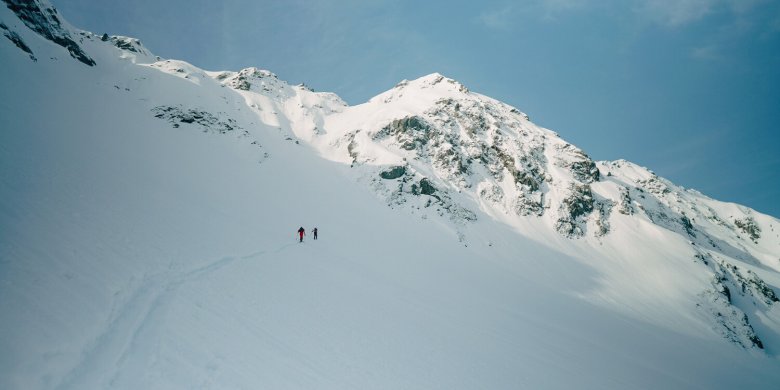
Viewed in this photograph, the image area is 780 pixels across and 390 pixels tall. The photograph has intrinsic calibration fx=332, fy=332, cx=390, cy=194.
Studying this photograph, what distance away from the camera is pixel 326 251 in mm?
25109

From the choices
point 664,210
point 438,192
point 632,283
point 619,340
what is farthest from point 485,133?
point 619,340

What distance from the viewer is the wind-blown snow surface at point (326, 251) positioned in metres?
9.02

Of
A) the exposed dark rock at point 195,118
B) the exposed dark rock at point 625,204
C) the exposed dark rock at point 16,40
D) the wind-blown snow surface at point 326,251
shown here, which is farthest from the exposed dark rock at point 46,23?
the exposed dark rock at point 625,204

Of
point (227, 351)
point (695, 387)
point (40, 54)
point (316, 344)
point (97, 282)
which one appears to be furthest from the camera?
point (40, 54)

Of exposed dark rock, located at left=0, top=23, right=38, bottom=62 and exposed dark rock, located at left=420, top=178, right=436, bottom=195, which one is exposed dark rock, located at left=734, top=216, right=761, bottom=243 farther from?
exposed dark rock, located at left=0, top=23, right=38, bottom=62

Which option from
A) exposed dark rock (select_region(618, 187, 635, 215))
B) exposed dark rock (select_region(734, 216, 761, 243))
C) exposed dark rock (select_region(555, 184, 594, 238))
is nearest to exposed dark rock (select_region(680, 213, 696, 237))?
exposed dark rock (select_region(618, 187, 635, 215))

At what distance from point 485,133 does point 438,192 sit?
77.2 ft

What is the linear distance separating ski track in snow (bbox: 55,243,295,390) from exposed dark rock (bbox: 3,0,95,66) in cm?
6316

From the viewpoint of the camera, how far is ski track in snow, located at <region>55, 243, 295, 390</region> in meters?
6.45

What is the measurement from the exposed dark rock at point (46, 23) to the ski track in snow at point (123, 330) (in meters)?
63.2

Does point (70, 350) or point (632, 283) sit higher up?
point (632, 283)

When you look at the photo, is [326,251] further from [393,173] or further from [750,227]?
[750,227]

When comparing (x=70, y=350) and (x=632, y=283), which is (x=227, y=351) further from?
(x=632, y=283)

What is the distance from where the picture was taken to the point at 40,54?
44.3 meters
